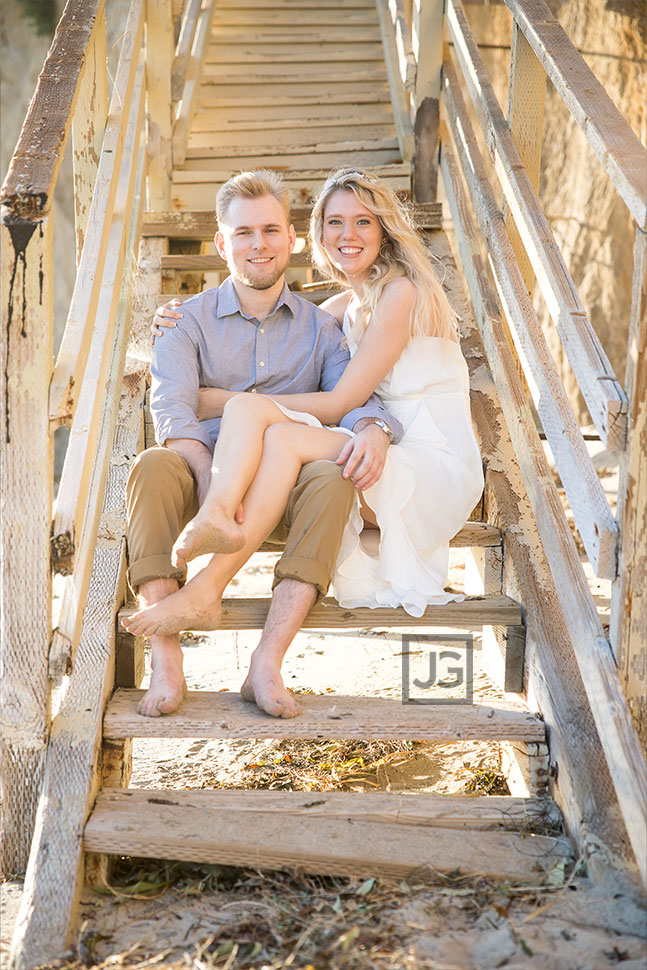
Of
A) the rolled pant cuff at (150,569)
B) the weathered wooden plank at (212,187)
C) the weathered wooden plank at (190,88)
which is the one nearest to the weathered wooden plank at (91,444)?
the rolled pant cuff at (150,569)

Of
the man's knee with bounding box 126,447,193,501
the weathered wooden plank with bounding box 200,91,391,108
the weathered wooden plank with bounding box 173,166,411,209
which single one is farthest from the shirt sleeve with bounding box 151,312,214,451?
the weathered wooden plank with bounding box 200,91,391,108

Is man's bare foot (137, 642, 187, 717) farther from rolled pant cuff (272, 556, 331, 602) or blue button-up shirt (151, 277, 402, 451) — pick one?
blue button-up shirt (151, 277, 402, 451)

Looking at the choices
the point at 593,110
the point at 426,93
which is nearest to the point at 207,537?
the point at 593,110

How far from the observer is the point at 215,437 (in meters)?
2.43

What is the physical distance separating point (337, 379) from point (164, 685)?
0.97 m

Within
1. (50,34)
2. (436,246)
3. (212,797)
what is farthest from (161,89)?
(50,34)

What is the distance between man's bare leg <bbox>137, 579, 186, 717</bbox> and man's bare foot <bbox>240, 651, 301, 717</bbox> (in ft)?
0.50

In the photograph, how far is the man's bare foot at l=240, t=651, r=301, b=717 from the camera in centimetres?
198

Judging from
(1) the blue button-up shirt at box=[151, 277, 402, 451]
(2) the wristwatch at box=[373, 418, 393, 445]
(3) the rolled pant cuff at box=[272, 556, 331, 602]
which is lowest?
(3) the rolled pant cuff at box=[272, 556, 331, 602]

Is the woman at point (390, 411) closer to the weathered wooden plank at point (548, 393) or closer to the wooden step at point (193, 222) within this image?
the weathered wooden plank at point (548, 393)

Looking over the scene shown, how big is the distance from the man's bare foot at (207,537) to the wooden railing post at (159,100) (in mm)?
2434

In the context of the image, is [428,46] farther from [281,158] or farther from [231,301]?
[231,301]

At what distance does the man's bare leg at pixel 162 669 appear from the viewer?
2.01 meters

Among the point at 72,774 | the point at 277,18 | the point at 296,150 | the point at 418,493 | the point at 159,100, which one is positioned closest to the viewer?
the point at 72,774
